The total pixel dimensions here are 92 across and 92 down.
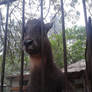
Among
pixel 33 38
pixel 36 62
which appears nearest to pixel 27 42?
pixel 33 38

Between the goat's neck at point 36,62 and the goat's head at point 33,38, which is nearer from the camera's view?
the goat's head at point 33,38

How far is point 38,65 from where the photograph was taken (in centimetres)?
282

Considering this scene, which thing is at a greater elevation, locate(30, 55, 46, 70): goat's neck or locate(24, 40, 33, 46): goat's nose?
locate(24, 40, 33, 46): goat's nose

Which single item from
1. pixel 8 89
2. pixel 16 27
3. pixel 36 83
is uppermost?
pixel 16 27

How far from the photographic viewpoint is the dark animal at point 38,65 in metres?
2.44

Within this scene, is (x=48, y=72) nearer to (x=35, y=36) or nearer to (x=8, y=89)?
(x=35, y=36)

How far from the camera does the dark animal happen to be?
2.44 meters

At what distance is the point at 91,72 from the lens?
1.51 m

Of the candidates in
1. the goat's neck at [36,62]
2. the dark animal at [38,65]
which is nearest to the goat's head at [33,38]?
the dark animal at [38,65]

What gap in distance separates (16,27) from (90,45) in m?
4.38

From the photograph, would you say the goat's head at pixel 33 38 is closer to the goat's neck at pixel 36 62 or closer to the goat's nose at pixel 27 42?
the goat's nose at pixel 27 42

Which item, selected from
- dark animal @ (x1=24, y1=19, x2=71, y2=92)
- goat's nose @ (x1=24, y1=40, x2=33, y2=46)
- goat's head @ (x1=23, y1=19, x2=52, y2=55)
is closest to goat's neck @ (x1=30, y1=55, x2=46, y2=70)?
dark animal @ (x1=24, y1=19, x2=71, y2=92)

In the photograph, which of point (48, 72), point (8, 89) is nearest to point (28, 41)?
point (48, 72)

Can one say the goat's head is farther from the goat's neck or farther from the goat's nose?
the goat's neck
